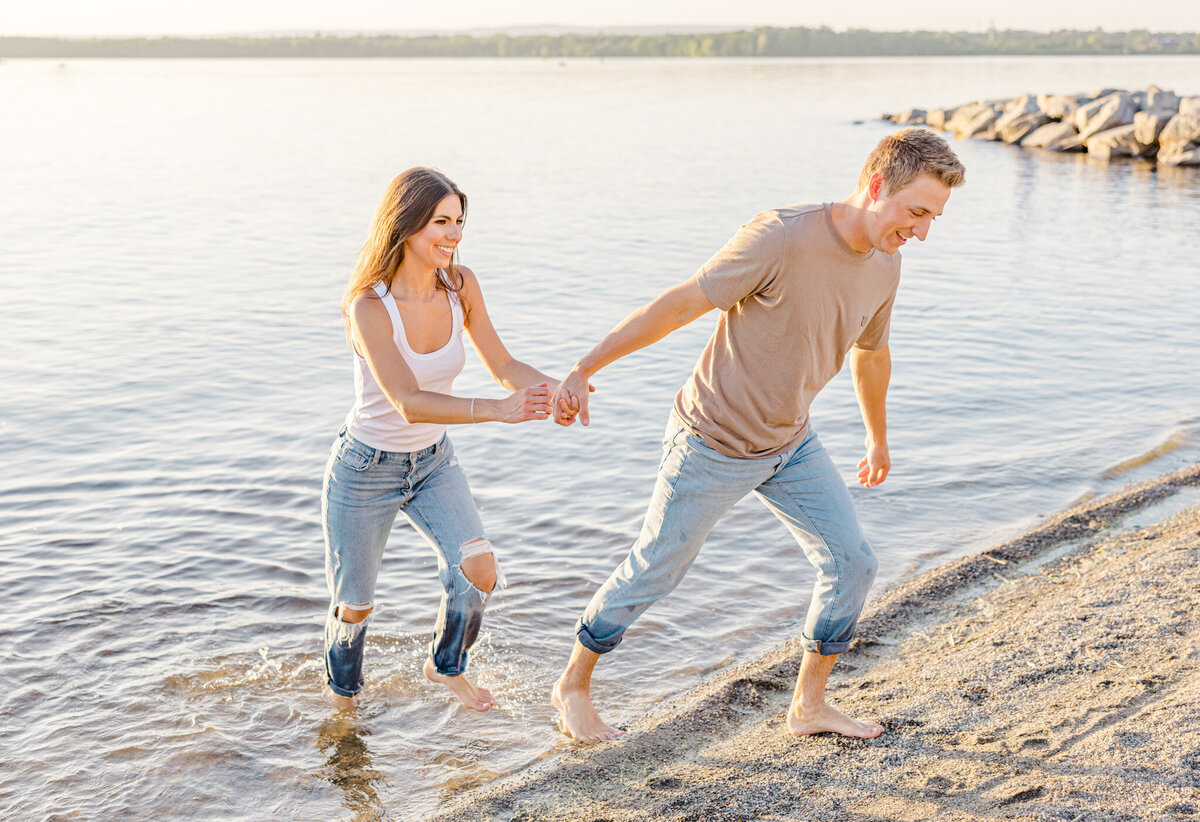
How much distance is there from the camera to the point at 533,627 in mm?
6422

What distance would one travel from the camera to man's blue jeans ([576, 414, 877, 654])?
14.2 ft

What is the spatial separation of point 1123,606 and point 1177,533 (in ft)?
4.76

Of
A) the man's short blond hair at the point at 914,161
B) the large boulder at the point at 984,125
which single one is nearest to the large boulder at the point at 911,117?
the large boulder at the point at 984,125

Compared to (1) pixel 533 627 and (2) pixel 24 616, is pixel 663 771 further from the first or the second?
(2) pixel 24 616

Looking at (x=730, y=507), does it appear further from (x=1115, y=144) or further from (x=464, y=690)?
(x=1115, y=144)

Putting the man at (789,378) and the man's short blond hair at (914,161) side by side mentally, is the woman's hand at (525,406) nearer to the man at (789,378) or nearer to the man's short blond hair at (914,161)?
the man at (789,378)

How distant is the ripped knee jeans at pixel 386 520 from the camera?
452cm

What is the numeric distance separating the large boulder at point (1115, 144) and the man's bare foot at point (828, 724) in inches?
1522

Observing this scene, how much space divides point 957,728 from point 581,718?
5.20ft

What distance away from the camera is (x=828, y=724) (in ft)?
15.1

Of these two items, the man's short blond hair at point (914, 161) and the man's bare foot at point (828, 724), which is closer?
the man's short blond hair at point (914, 161)

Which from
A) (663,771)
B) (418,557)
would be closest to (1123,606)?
(663,771)

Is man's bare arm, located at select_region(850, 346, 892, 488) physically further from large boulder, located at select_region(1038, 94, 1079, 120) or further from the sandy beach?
large boulder, located at select_region(1038, 94, 1079, 120)

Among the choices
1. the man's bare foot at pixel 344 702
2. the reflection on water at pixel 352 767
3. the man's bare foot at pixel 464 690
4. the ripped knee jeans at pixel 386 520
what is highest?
the ripped knee jeans at pixel 386 520
